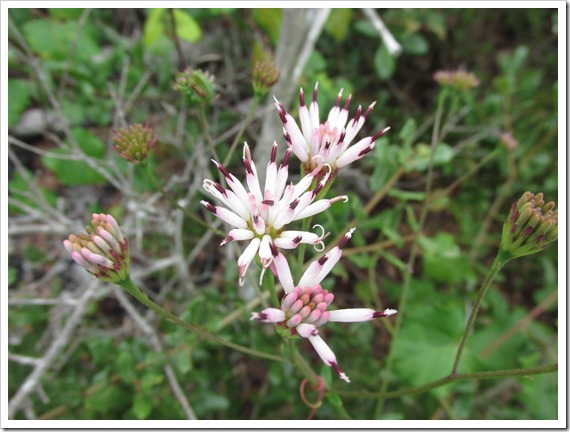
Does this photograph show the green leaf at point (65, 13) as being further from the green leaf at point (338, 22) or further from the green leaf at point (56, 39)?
the green leaf at point (338, 22)

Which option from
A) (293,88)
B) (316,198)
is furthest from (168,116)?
(316,198)

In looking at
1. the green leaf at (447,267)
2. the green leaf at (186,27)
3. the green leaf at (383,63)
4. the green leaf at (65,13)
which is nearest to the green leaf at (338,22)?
the green leaf at (383,63)

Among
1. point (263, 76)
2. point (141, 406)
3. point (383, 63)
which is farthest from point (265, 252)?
point (383, 63)

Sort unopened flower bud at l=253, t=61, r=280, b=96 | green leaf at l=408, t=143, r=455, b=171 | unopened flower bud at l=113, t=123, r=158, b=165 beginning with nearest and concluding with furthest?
unopened flower bud at l=113, t=123, r=158, b=165 → unopened flower bud at l=253, t=61, r=280, b=96 → green leaf at l=408, t=143, r=455, b=171

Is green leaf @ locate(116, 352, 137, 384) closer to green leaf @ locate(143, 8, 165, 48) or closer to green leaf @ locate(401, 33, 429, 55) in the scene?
green leaf @ locate(143, 8, 165, 48)

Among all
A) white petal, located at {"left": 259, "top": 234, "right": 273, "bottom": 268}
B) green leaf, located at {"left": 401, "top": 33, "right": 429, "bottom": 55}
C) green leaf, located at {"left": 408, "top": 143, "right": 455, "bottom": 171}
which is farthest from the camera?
green leaf, located at {"left": 401, "top": 33, "right": 429, "bottom": 55}

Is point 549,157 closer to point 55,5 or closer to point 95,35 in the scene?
point 95,35

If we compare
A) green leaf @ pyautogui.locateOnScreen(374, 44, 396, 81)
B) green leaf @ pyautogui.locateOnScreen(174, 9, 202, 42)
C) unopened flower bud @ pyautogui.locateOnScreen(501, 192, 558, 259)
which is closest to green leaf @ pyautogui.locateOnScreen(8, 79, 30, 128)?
green leaf @ pyautogui.locateOnScreen(174, 9, 202, 42)
